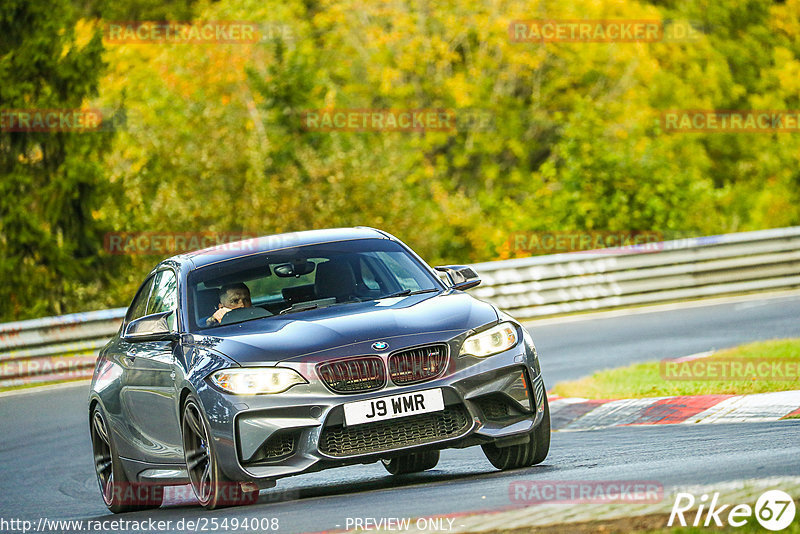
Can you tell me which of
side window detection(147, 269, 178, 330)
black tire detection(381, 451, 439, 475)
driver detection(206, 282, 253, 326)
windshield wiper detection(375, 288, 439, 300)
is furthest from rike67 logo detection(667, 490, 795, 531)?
side window detection(147, 269, 178, 330)

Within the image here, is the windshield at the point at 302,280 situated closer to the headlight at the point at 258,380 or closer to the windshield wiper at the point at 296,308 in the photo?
the windshield wiper at the point at 296,308

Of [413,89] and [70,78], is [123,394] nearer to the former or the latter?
[70,78]

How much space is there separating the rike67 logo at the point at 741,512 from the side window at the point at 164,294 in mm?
4091

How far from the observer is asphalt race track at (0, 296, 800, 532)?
273 inches

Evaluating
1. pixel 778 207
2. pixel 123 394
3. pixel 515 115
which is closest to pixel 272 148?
pixel 778 207

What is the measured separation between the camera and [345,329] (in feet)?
25.2

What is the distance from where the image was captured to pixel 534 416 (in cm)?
798

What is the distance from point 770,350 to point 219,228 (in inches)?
629

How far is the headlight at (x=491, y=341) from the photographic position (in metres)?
7.71

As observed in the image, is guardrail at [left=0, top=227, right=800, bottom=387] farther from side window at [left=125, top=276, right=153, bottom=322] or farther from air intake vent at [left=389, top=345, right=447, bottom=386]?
air intake vent at [left=389, top=345, right=447, bottom=386]

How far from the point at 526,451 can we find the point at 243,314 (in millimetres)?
1907

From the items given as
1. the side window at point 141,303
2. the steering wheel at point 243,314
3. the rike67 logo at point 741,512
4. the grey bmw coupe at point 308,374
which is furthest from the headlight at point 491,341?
the side window at point 141,303

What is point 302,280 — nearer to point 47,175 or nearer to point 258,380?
point 258,380

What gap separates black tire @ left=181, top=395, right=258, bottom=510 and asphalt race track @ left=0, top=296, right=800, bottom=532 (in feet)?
0.26
